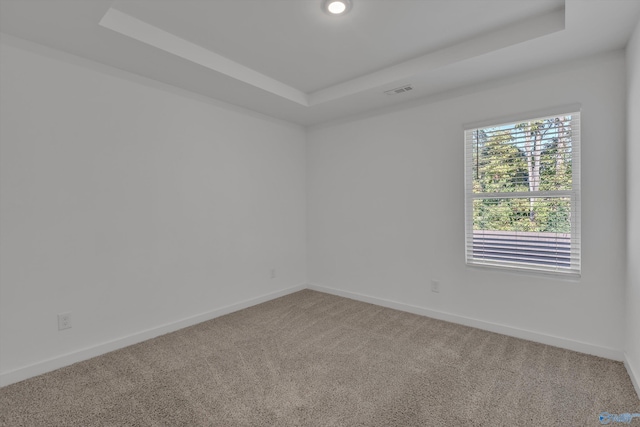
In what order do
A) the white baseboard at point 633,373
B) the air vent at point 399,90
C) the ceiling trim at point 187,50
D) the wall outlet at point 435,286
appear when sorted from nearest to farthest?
1. the white baseboard at point 633,373
2. the ceiling trim at point 187,50
3. the air vent at point 399,90
4. the wall outlet at point 435,286

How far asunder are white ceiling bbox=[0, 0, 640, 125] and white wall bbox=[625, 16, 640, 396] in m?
0.27

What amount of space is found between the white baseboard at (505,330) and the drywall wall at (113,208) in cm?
156

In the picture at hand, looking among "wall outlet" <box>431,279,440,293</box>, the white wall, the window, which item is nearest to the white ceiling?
the white wall

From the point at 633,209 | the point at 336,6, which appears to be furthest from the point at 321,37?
the point at 633,209

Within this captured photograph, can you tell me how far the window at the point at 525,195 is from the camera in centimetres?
264

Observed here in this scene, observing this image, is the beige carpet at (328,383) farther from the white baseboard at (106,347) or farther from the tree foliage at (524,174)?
the tree foliage at (524,174)

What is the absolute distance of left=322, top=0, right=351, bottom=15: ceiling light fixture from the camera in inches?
80.7

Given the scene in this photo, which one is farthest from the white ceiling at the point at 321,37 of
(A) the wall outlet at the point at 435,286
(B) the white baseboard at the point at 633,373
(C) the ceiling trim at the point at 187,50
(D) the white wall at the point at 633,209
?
(B) the white baseboard at the point at 633,373

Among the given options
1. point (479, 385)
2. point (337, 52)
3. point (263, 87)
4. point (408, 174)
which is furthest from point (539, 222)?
point (263, 87)

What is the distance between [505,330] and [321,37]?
10.0 feet

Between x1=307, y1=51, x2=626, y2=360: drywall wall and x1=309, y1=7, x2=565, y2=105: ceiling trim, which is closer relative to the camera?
x1=309, y1=7, x2=565, y2=105: ceiling trim

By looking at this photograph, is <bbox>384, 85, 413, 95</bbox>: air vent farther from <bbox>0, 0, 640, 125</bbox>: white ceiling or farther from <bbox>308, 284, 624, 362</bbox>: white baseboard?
<bbox>308, 284, 624, 362</bbox>: white baseboard

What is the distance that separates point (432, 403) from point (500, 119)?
2.49 meters

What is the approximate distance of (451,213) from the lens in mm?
3270
